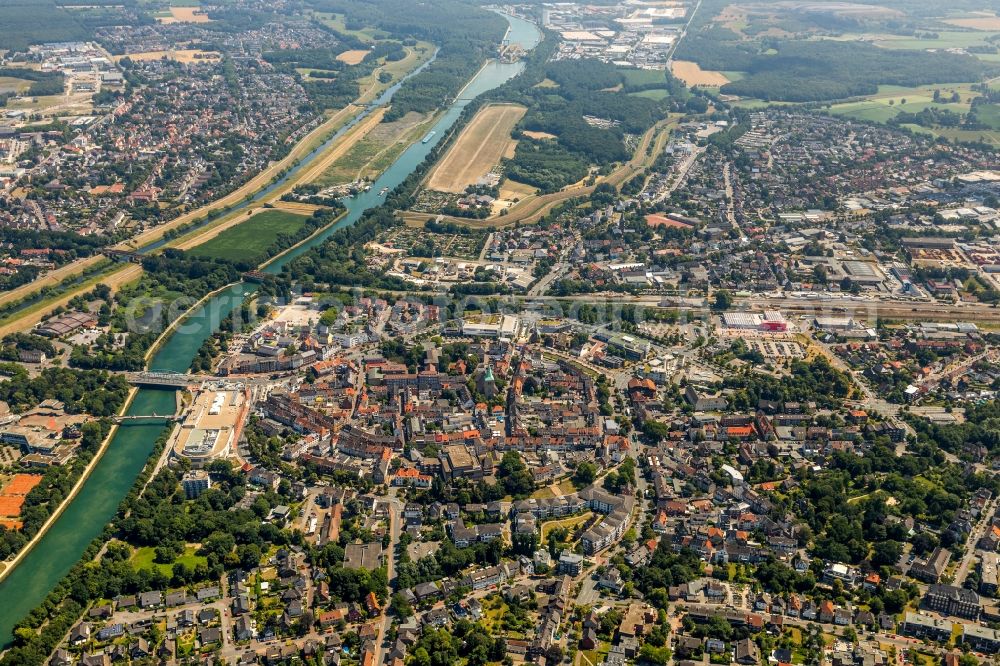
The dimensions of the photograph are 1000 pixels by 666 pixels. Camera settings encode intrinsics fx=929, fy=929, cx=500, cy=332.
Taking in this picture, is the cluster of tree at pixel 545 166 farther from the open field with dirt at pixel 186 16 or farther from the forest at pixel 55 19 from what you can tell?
the open field with dirt at pixel 186 16

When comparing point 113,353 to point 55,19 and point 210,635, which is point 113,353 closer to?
point 210,635

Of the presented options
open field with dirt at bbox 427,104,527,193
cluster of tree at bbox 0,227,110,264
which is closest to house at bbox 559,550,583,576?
cluster of tree at bbox 0,227,110,264

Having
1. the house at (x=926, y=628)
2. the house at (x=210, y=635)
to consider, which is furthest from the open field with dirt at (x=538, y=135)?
the house at (x=210, y=635)

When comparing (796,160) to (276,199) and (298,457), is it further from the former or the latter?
(298,457)

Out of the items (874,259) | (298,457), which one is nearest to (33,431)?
(298,457)

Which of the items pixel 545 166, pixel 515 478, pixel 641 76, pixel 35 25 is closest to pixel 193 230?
pixel 545 166

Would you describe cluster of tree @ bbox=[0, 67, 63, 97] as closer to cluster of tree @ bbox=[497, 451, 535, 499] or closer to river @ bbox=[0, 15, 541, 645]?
river @ bbox=[0, 15, 541, 645]
